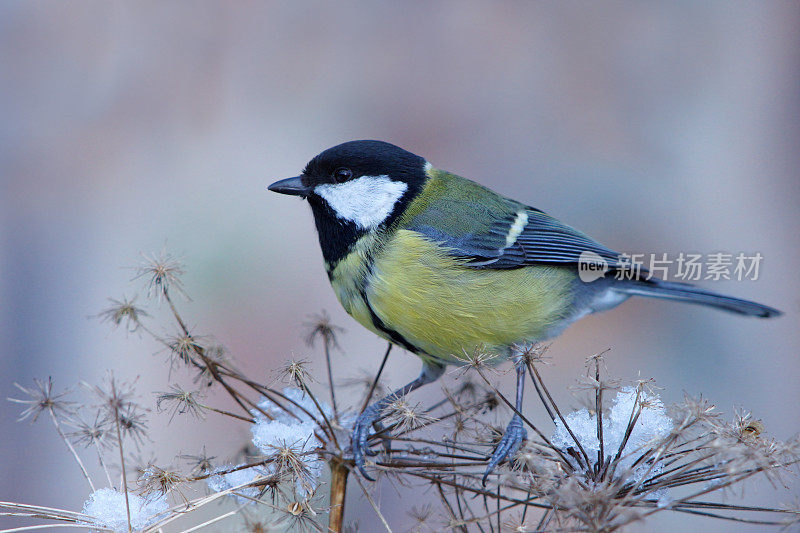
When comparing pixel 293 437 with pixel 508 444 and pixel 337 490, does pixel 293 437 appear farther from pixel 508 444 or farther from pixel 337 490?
pixel 508 444

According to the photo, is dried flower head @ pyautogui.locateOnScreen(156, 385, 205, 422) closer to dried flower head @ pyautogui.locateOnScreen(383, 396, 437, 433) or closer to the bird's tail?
dried flower head @ pyautogui.locateOnScreen(383, 396, 437, 433)

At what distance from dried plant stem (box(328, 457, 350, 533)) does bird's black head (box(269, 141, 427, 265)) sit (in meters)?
0.53

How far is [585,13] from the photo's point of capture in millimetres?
2068

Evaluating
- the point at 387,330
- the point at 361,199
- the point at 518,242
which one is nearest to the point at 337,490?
the point at 387,330

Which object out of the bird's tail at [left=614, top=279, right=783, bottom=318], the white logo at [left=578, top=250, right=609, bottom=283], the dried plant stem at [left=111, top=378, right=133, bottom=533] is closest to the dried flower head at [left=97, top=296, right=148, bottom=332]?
the dried plant stem at [left=111, top=378, right=133, bottom=533]

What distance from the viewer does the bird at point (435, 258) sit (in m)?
1.27

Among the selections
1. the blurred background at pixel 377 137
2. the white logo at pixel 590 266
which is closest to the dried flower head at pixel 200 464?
the white logo at pixel 590 266

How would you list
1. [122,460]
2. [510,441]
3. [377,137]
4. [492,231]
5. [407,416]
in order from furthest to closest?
[377,137]
[492,231]
[510,441]
[407,416]
[122,460]

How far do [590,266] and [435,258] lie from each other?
389mm

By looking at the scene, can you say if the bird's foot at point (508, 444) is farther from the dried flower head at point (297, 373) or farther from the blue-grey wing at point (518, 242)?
the blue-grey wing at point (518, 242)

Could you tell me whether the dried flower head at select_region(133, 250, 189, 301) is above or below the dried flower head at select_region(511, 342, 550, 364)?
above

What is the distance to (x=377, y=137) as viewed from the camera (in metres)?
2.04

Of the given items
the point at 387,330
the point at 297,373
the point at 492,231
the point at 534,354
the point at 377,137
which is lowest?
the point at 534,354

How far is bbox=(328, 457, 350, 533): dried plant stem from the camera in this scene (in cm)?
83
